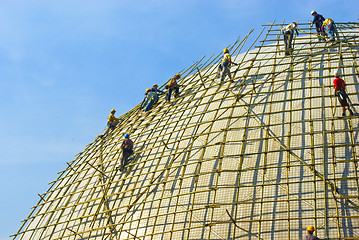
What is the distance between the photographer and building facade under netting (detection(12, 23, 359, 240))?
50.8 ft

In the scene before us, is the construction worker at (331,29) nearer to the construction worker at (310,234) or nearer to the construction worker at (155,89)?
the construction worker at (155,89)

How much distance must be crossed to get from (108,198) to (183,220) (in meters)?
4.65

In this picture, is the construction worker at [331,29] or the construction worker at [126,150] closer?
the construction worker at [126,150]

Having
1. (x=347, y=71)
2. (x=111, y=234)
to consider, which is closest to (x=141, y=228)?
(x=111, y=234)

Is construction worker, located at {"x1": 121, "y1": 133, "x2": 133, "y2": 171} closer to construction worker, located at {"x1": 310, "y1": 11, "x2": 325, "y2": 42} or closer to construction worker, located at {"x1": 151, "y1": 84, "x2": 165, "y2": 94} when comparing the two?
construction worker, located at {"x1": 151, "y1": 84, "x2": 165, "y2": 94}

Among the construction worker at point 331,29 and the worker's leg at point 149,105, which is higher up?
the construction worker at point 331,29

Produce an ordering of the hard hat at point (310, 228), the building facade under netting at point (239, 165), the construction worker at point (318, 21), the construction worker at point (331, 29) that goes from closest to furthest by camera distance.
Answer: the hard hat at point (310, 228) < the building facade under netting at point (239, 165) < the construction worker at point (331, 29) < the construction worker at point (318, 21)

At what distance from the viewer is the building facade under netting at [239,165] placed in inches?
610

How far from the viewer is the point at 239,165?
17297mm

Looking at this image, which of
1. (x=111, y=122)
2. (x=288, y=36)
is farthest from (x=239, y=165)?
(x=111, y=122)

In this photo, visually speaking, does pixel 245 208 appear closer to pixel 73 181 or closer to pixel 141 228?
pixel 141 228

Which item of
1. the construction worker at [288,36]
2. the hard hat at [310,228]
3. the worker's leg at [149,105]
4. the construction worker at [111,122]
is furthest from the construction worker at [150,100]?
the hard hat at [310,228]

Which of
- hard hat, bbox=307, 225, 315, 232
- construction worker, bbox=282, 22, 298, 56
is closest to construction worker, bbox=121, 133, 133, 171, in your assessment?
construction worker, bbox=282, 22, 298, 56

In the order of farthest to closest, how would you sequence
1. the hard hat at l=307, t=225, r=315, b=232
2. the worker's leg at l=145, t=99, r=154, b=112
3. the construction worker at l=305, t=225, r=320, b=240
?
the worker's leg at l=145, t=99, r=154, b=112, the hard hat at l=307, t=225, r=315, b=232, the construction worker at l=305, t=225, r=320, b=240
